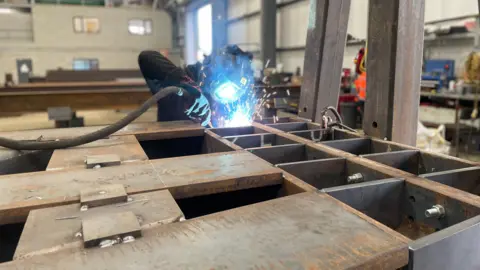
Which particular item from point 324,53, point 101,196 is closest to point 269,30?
point 324,53

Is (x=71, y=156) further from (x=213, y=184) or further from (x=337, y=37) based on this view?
(x=337, y=37)

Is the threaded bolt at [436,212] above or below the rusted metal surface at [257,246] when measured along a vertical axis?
below

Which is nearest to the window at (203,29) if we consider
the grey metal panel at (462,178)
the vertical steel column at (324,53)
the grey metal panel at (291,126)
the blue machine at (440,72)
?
the blue machine at (440,72)

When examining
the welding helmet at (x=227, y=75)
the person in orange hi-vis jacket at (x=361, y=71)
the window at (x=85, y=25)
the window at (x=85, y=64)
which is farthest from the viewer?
the window at (x=85, y=64)

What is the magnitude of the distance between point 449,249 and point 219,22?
1041 centimetres

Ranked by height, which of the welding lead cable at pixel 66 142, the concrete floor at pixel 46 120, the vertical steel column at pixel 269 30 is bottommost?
the concrete floor at pixel 46 120

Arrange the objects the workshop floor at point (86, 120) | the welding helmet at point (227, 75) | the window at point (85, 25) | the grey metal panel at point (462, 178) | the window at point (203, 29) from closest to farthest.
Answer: the grey metal panel at point (462, 178)
the welding helmet at point (227, 75)
the workshop floor at point (86, 120)
the window at point (85, 25)
the window at point (203, 29)

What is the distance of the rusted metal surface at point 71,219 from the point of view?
733 mm

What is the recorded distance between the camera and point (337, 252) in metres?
0.71

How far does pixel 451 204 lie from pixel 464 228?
0.21 metres

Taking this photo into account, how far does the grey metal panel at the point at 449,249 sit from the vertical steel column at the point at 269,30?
757cm

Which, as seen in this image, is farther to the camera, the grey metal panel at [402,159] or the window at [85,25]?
the window at [85,25]

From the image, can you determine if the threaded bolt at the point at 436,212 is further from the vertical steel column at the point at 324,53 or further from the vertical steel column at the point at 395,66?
the vertical steel column at the point at 324,53

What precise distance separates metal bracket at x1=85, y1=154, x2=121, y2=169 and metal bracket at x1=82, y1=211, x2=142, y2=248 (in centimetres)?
44
